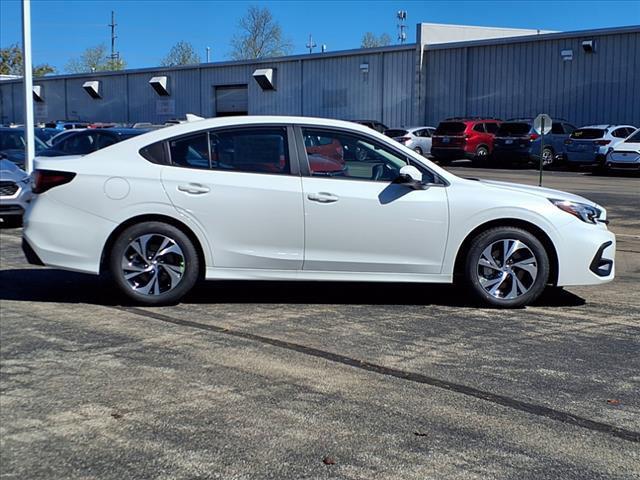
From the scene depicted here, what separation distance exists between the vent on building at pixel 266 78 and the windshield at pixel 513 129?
56.7 ft

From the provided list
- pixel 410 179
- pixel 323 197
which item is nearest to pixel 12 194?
pixel 323 197

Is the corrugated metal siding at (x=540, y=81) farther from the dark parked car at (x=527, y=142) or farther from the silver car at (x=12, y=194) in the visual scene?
the silver car at (x=12, y=194)

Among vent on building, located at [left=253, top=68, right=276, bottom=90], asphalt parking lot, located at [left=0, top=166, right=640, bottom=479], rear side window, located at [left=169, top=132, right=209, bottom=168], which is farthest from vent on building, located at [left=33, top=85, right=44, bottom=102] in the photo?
rear side window, located at [left=169, top=132, right=209, bottom=168]

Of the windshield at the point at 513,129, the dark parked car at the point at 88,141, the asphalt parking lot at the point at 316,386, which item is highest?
the windshield at the point at 513,129

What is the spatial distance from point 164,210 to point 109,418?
2.86 m

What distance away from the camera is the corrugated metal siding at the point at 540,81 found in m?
35.6

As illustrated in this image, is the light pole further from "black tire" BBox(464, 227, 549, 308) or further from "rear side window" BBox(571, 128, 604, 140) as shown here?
"rear side window" BBox(571, 128, 604, 140)

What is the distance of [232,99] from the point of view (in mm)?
51688

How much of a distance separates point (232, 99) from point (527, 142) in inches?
898

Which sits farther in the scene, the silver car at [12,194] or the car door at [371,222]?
the silver car at [12,194]

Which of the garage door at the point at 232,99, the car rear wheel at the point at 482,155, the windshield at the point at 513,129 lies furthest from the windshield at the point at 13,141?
the garage door at the point at 232,99

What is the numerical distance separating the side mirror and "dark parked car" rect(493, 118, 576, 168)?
90.6 ft

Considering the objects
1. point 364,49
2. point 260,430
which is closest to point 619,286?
point 260,430

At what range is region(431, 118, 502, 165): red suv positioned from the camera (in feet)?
116
